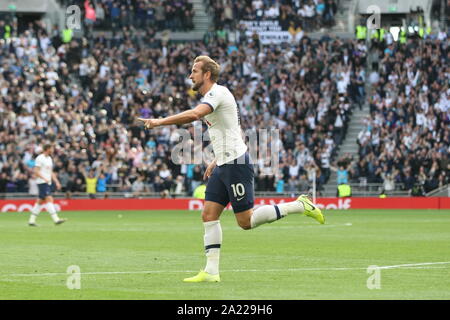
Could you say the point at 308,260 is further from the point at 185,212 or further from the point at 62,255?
the point at 185,212

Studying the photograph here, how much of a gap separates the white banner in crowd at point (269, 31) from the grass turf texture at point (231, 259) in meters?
19.2

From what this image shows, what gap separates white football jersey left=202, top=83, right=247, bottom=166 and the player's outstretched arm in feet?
1.42

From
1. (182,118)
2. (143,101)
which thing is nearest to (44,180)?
(143,101)

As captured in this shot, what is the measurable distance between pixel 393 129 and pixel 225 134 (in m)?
33.3

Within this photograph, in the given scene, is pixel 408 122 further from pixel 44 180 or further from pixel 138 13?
pixel 44 180

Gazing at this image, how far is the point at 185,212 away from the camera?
135 feet

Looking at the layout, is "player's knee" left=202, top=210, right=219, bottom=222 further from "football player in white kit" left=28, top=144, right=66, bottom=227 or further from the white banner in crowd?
the white banner in crowd

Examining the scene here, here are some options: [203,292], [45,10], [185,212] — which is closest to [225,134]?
[203,292]

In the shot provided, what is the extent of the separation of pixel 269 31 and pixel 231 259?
1345 inches

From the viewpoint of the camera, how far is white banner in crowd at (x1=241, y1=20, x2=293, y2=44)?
169 feet

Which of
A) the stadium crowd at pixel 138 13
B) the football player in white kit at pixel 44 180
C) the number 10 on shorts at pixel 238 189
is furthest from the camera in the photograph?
the stadium crowd at pixel 138 13

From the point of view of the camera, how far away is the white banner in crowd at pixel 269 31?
51.5 m

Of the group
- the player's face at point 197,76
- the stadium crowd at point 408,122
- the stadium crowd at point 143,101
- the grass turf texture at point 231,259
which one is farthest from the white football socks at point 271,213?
the stadium crowd at point 408,122

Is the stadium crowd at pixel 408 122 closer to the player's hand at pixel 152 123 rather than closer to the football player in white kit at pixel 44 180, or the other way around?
the football player in white kit at pixel 44 180
